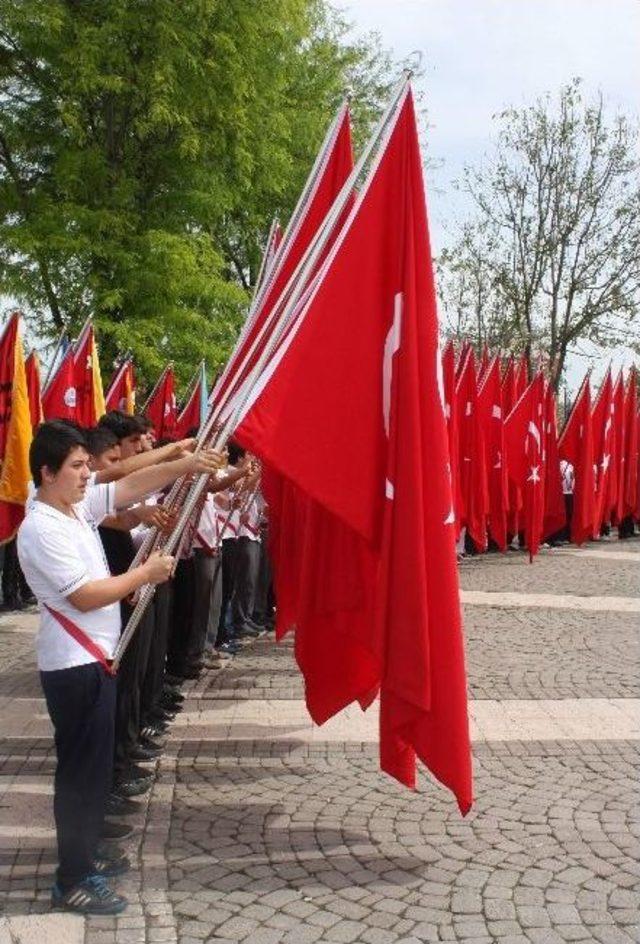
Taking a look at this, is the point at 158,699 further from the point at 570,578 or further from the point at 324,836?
the point at 570,578

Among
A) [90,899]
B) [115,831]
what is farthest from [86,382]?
[90,899]

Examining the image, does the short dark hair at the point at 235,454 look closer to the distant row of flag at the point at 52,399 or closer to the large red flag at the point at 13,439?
the distant row of flag at the point at 52,399

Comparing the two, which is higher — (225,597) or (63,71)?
(63,71)

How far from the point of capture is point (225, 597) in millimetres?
9461

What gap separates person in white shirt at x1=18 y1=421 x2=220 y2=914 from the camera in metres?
3.83

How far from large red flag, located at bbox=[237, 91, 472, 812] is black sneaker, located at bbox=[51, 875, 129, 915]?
1284 mm

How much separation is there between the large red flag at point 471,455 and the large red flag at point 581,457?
2644 millimetres

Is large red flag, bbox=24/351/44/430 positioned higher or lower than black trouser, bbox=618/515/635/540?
higher

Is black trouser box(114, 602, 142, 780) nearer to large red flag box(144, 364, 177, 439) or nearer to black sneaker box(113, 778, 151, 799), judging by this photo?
black sneaker box(113, 778, 151, 799)

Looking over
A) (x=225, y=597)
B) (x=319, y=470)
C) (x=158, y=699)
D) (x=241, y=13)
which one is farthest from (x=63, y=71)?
(x=319, y=470)

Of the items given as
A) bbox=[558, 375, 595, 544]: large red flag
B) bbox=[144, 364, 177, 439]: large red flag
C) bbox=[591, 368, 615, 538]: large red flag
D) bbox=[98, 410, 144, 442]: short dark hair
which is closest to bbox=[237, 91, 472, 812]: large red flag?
bbox=[98, 410, 144, 442]: short dark hair

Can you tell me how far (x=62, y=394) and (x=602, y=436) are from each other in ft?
35.1

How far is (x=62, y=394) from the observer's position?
1077 centimetres

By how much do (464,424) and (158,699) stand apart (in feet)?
32.5
